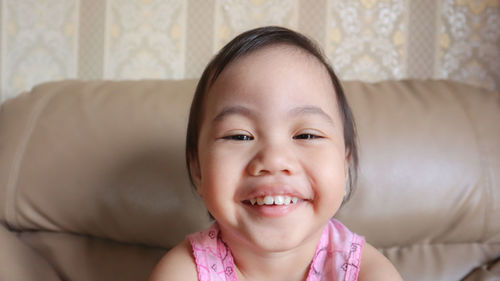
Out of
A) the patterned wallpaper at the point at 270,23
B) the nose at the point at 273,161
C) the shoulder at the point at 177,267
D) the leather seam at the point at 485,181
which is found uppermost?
the patterned wallpaper at the point at 270,23

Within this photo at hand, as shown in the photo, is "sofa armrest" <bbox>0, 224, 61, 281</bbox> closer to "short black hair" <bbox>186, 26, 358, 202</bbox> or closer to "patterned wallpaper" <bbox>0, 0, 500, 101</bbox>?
"short black hair" <bbox>186, 26, 358, 202</bbox>

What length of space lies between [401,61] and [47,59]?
1339mm

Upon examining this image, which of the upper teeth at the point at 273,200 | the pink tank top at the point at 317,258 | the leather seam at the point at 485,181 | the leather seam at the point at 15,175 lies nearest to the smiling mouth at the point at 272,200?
the upper teeth at the point at 273,200

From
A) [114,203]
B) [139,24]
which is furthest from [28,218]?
[139,24]

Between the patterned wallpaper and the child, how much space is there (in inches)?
25.0

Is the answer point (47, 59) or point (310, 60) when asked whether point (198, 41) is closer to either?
point (47, 59)

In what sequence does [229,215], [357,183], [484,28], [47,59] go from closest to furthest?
[229,215], [357,183], [484,28], [47,59]

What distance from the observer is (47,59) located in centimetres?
163

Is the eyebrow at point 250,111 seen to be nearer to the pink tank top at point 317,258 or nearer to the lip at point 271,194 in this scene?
the lip at point 271,194

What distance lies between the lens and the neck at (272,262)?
3.07 feet

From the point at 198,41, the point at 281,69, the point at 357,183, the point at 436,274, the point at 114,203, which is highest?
the point at 198,41

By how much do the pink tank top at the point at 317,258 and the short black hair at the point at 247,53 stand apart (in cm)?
20

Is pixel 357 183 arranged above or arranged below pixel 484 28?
below

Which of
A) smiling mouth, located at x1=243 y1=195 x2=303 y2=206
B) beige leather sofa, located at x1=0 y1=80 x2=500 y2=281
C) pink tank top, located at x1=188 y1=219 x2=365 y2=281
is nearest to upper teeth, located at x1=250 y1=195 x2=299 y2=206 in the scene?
smiling mouth, located at x1=243 y1=195 x2=303 y2=206
